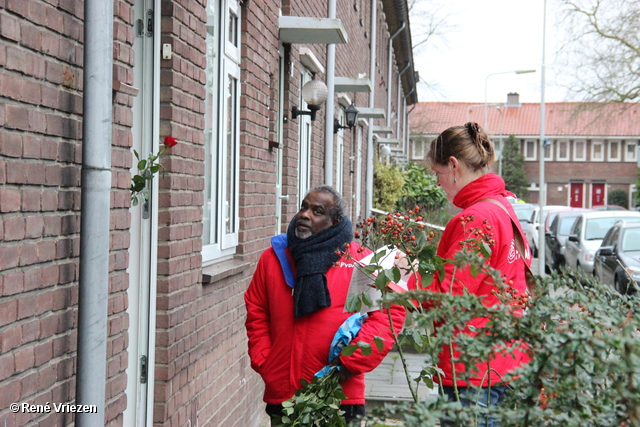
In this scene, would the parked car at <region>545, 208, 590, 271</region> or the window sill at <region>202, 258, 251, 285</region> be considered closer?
the window sill at <region>202, 258, 251, 285</region>

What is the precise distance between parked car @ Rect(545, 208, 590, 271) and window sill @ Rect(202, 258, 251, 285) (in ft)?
56.1

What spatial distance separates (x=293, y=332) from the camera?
3764 millimetres

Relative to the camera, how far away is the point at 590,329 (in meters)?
1.88

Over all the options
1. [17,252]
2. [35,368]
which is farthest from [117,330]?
[17,252]

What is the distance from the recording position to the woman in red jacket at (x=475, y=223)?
3.06 m

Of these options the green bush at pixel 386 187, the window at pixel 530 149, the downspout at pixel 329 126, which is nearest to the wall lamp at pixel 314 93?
the downspout at pixel 329 126

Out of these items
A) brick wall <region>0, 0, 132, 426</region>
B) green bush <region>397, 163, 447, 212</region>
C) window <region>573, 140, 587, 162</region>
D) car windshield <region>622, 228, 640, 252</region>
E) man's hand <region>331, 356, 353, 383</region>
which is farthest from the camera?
window <region>573, 140, 587, 162</region>

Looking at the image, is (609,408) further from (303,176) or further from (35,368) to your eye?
(303,176)

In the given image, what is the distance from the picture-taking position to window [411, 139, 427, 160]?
2329 inches

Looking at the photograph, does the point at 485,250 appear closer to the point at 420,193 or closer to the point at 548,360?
the point at 548,360

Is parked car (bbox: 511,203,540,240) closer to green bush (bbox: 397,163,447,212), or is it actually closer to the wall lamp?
green bush (bbox: 397,163,447,212)

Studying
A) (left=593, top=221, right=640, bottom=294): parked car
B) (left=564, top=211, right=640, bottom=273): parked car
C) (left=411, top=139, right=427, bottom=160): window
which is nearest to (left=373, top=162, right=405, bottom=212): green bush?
(left=564, top=211, right=640, bottom=273): parked car

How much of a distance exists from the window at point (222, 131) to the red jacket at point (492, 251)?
2426 millimetres

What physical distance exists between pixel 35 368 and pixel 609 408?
5.79ft
